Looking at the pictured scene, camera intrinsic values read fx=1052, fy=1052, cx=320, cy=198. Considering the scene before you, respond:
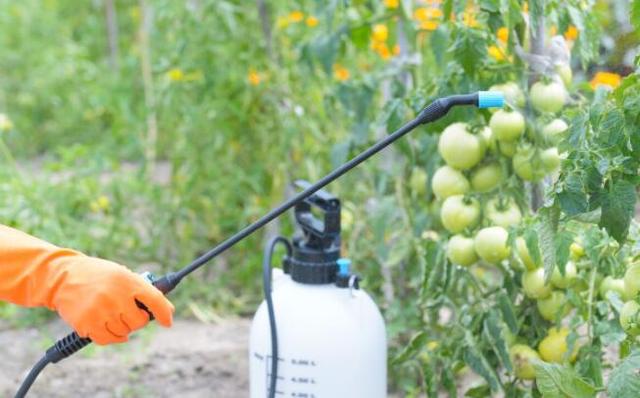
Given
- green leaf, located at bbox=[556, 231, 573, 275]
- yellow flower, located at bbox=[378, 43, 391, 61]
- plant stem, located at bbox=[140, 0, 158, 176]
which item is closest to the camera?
green leaf, located at bbox=[556, 231, 573, 275]

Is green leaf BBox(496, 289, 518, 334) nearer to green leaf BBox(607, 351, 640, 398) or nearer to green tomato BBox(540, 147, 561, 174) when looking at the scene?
green tomato BBox(540, 147, 561, 174)

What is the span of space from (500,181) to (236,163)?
160 centimetres

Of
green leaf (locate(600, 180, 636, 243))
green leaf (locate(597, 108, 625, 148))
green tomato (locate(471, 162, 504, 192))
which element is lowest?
green tomato (locate(471, 162, 504, 192))

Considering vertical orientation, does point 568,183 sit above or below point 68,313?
above

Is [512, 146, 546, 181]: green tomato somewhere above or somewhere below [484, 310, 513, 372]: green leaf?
above

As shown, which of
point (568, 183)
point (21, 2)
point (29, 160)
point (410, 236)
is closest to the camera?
point (568, 183)

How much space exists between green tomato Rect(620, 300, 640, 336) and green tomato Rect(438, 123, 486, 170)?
41cm

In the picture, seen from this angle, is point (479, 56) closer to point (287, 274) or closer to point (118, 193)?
point (287, 274)

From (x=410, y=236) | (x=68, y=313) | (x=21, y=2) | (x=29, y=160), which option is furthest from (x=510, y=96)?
(x=21, y=2)

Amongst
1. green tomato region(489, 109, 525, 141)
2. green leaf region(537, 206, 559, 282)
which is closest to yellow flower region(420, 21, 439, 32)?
green tomato region(489, 109, 525, 141)

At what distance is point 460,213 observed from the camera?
6.24 feet

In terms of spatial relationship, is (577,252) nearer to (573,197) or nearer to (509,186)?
(509,186)

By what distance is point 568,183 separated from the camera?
1.50m

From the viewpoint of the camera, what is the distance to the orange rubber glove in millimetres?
1594
